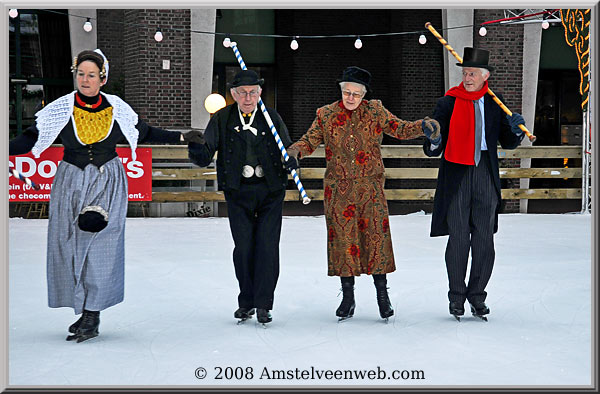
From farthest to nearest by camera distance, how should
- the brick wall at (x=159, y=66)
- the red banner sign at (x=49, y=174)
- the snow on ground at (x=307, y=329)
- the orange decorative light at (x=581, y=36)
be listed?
the brick wall at (x=159, y=66) < the orange decorative light at (x=581, y=36) < the red banner sign at (x=49, y=174) < the snow on ground at (x=307, y=329)

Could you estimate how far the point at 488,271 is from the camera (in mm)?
4934

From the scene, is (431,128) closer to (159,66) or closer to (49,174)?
(49,174)

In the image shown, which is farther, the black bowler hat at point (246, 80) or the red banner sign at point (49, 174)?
the red banner sign at point (49, 174)

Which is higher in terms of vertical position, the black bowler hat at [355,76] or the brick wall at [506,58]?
the brick wall at [506,58]

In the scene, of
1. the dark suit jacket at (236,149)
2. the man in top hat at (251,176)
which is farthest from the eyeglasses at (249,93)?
the dark suit jacket at (236,149)

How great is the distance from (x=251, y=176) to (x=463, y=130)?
1352mm

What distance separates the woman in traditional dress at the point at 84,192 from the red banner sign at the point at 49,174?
629 cm

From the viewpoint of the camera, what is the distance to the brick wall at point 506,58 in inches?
517

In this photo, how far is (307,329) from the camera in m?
4.78

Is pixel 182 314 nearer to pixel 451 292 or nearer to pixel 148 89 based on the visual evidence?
pixel 451 292

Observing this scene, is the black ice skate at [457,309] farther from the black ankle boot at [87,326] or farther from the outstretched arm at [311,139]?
the black ankle boot at [87,326]

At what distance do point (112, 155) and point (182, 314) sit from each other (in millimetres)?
1329

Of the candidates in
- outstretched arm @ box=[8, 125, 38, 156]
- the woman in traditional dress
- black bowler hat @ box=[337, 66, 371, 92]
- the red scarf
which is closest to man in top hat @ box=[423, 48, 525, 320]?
the red scarf

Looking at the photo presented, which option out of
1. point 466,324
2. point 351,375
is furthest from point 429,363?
point 466,324
